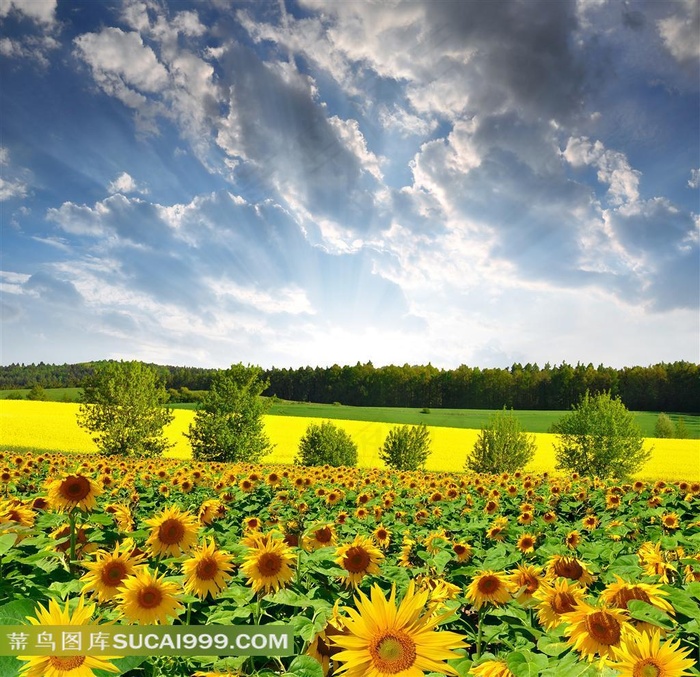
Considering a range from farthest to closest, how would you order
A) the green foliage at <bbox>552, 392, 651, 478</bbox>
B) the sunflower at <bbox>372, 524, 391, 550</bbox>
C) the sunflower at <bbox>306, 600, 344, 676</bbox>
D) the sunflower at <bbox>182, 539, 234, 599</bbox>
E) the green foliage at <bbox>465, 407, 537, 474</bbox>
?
the green foliage at <bbox>552, 392, 651, 478</bbox> → the green foliage at <bbox>465, 407, 537, 474</bbox> → the sunflower at <bbox>372, 524, 391, 550</bbox> → the sunflower at <bbox>182, 539, 234, 599</bbox> → the sunflower at <bbox>306, 600, 344, 676</bbox>

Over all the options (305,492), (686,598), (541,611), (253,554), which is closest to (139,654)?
(253,554)

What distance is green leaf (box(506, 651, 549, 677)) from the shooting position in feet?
6.18

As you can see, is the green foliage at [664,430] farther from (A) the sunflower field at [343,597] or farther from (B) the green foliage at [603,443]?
(A) the sunflower field at [343,597]

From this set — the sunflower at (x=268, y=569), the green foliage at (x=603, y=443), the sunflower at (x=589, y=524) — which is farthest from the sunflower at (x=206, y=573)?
the green foliage at (x=603, y=443)

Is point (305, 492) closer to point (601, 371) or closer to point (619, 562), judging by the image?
point (619, 562)

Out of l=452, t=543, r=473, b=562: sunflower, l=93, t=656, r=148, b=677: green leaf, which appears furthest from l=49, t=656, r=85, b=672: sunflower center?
l=452, t=543, r=473, b=562: sunflower

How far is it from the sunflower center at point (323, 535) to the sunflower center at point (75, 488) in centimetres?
166

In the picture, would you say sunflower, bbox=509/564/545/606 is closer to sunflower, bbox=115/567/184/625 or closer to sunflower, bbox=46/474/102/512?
sunflower, bbox=115/567/184/625

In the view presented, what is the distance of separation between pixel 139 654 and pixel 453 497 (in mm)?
7774

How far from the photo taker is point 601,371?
99.1m

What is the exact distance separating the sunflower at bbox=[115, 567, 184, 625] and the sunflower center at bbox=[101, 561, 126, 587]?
175 millimetres

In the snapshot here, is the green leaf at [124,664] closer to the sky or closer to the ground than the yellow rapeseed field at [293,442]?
closer to the sky

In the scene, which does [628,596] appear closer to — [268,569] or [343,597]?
[343,597]

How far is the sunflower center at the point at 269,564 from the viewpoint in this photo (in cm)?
271
